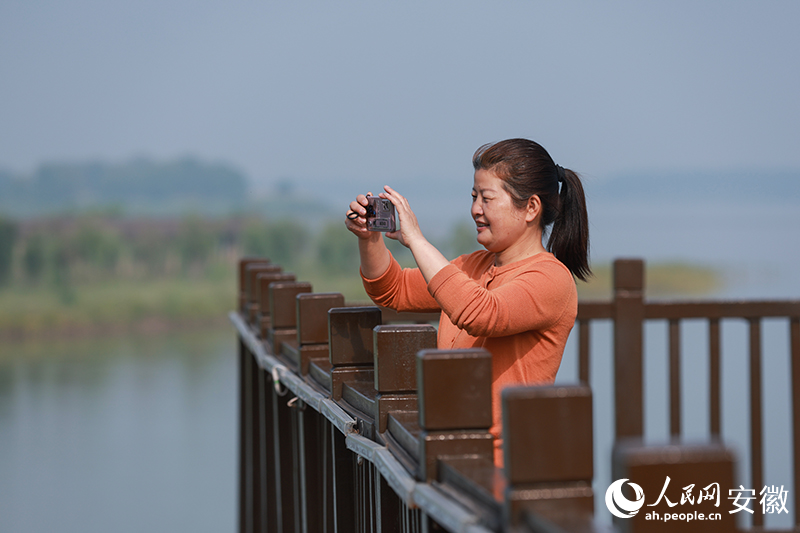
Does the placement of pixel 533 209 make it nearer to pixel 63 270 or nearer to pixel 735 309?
pixel 735 309

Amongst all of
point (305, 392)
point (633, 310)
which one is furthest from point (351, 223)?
point (633, 310)

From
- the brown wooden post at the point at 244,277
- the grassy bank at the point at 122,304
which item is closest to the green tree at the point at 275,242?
the grassy bank at the point at 122,304

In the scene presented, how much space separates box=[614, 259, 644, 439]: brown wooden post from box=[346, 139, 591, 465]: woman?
102 cm

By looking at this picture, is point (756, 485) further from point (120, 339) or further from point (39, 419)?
point (120, 339)

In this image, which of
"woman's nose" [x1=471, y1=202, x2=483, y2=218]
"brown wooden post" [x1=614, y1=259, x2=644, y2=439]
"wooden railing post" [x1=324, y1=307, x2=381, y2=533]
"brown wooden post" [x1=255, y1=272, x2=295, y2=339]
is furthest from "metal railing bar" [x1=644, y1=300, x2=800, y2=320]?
"wooden railing post" [x1=324, y1=307, x2=381, y2=533]

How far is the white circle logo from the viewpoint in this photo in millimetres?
698

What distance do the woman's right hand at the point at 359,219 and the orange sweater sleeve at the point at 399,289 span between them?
0.31 ft

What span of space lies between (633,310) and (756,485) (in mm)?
590

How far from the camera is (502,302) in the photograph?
4.33 ft

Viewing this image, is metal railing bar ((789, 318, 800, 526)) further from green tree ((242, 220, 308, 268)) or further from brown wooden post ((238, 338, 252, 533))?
green tree ((242, 220, 308, 268))

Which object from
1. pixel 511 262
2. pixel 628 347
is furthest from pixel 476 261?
pixel 628 347

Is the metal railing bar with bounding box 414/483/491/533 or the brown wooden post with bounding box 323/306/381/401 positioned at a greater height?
the brown wooden post with bounding box 323/306/381/401

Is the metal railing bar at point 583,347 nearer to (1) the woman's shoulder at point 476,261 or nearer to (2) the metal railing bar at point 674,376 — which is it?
(2) the metal railing bar at point 674,376

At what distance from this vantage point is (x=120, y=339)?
45.1ft
